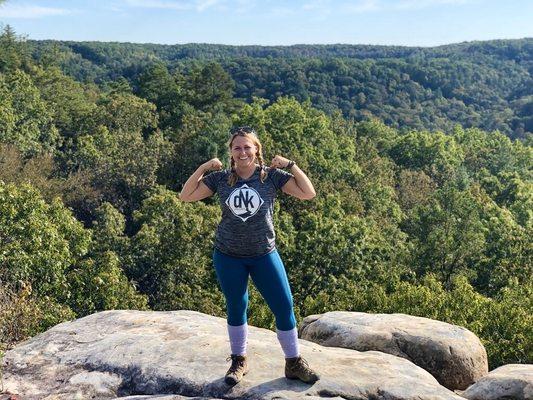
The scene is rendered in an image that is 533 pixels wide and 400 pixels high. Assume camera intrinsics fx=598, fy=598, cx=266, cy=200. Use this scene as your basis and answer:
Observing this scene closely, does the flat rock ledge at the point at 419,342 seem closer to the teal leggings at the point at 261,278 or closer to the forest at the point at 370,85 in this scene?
the teal leggings at the point at 261,278

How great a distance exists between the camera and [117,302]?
22.8 m

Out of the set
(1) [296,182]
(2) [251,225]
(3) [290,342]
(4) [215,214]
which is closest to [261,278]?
(2) [251,225]

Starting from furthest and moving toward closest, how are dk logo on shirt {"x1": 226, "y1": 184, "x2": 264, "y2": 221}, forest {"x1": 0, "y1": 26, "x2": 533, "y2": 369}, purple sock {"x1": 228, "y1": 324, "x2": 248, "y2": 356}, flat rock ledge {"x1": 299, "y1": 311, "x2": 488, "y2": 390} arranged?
forest {"x1": 0, "y1": 26, "x2": 533, "y2": 369} < flat rock ledge {"x1": 299, "y1": 311, "x2": 488, "y2": 390} < purple sock {"x1": 228, "y1": 324, "x2": 248, "y2": 356} < dk logo on shirt {"x1": 226, "y1": 184, "x2": 264, "y2": 221}

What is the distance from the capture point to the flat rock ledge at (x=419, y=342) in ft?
30.1

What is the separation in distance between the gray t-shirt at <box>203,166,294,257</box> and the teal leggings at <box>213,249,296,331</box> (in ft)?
0.29

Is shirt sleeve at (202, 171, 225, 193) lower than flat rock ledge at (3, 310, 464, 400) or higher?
higher

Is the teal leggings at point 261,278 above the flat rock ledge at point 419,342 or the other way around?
above

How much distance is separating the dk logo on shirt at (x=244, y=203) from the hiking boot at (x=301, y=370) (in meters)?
1.69

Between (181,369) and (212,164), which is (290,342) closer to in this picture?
(181,369)

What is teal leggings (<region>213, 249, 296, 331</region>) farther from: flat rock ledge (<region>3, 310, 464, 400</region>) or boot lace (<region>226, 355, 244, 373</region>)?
flat rock ledge (<region>3, 310, 464, 400</region>)

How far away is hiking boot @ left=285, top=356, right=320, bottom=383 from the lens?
256 inches

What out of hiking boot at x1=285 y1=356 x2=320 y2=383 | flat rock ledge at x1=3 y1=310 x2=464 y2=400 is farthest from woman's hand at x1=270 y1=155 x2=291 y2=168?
flat rock ledge at x1=3 y1=310 x2=464 y2=400

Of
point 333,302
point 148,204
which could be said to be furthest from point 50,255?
point 333,302

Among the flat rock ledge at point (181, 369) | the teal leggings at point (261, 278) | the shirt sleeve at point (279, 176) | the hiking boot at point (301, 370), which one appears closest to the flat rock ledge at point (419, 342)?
the flat rock ledge at point (181, 369)
